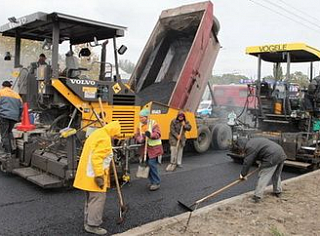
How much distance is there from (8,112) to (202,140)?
16.4 feet

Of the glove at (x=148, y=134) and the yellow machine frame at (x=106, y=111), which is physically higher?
the yellow machine frame at (x=106, y=111)

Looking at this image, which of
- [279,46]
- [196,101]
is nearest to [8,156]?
[196,101]

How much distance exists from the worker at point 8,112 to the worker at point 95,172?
2.95m

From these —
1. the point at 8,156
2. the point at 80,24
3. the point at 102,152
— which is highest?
the point at 80,24

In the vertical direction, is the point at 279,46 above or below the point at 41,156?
above

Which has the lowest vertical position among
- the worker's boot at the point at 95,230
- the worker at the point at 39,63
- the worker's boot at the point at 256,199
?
the worker's boot at the point at 95,230

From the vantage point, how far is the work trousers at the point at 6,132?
6.41 meters

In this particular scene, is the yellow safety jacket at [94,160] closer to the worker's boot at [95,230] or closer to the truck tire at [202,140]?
the worker's boot at [95,230]

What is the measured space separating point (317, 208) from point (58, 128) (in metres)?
4.21

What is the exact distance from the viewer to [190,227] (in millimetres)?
4191

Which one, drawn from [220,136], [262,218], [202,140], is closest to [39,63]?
[262,218]

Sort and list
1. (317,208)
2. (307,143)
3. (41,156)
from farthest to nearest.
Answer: (307,143), (41,156), (317,208)

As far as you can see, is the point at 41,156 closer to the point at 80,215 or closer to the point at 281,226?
the point at 80,215

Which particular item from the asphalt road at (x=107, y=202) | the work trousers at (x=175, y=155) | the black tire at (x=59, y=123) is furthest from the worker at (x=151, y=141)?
the work trousers at (x=175, y=155)
